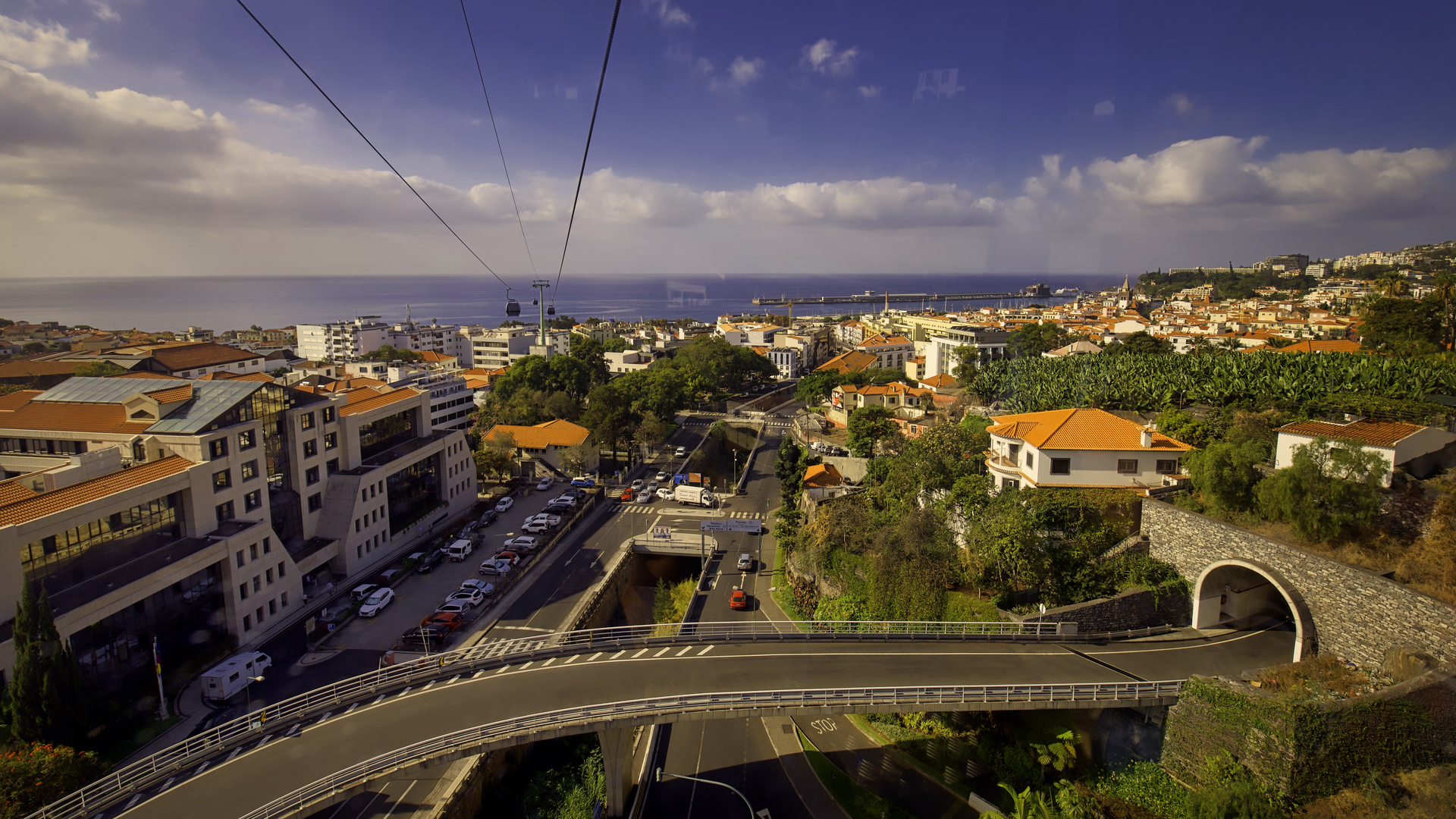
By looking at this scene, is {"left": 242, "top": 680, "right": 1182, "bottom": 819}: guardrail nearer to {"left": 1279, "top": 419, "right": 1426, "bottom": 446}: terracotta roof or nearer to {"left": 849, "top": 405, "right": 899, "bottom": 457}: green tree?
{"left": 1279, "top": 419, "right": 1426, "bottom": 446}: terracotta roof

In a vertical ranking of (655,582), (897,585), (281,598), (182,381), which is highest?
(182,381)

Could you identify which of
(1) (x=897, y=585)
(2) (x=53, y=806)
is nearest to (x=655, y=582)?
(1) (x=897, y=585)

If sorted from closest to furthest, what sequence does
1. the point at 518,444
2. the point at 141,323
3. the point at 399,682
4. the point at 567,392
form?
the point at 399,682, the point at 518,444, the point at 567,392, the point at 141,323

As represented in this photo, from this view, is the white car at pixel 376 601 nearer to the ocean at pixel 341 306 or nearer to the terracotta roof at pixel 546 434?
the terracotta roof at pixel 546 434

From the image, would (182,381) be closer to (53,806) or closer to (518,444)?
(53,806)

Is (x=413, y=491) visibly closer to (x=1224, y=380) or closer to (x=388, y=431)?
(x=388, y=431)

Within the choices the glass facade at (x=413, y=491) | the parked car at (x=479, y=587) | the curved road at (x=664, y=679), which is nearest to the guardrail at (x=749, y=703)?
the curved road at (x=664, y=679)

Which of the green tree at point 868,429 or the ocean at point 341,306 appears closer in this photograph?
the green tree at point 868,429
